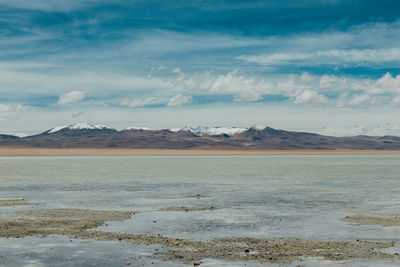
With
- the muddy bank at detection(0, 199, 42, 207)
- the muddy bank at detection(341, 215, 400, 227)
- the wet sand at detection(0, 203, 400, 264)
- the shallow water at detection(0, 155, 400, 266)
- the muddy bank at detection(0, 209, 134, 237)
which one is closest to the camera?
the wet sand at detection(0, 203, 400, 264)

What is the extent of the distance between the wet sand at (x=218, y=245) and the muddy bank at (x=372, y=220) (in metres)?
3.64

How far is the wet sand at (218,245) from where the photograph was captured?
12353mm

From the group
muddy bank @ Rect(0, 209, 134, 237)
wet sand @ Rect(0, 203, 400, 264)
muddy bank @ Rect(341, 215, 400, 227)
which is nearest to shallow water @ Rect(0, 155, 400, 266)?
muddy bank @ Rect(341, 215, 400, 227)

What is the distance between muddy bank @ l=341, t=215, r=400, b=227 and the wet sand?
3.64m

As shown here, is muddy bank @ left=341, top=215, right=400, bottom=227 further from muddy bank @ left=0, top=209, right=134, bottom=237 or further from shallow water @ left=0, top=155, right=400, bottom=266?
muddy bank @ left=0, top=209, right=134, bottom=237

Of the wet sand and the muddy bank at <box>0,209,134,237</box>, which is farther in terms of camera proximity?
the muddy bank at <box>0,209,134,237</box>

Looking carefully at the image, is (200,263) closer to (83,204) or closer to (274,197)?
(83,204)

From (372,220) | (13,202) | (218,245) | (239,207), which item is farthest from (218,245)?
(13,202)

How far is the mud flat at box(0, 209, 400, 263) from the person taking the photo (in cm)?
1238

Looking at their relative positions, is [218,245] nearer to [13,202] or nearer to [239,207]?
[239,207]

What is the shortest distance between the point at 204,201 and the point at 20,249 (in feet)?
42.0

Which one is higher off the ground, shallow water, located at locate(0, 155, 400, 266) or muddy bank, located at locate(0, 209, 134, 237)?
muddy bank, located at locate(0, 209, 134, 237)

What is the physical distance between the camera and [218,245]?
13742 millimetres

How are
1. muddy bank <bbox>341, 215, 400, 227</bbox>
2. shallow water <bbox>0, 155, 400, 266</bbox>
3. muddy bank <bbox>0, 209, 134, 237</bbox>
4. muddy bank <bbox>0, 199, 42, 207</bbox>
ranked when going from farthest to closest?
1. muddy bank <bbox>0, 199, 42, 207</bbox>
2. muddy bank <bbox>341, 215, 400, 227</bbox>
3. muddy bank <bbox>0, 209, 134, 237</bbox>
4. shallow water <bbox>0, 155, 400, 266</bbox>
